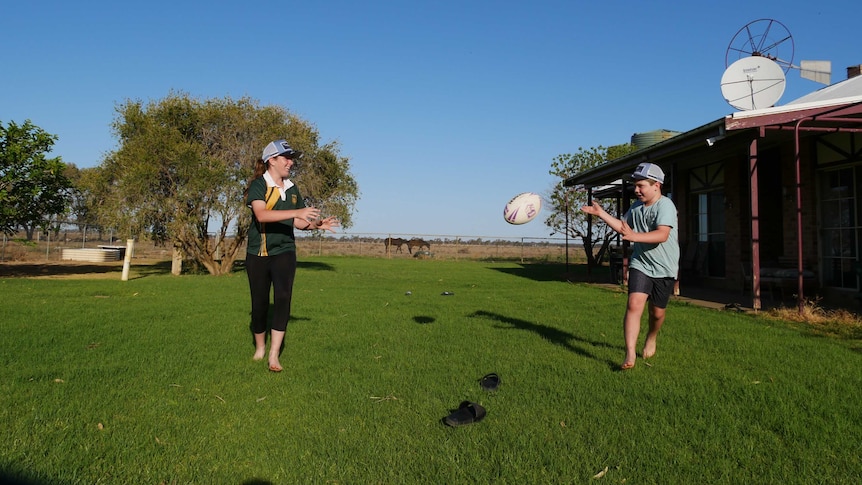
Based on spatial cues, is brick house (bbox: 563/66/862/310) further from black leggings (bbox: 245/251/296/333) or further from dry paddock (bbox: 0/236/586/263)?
dry paddock (bbox: 0/236/586/263)

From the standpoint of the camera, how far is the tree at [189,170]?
18109 mm

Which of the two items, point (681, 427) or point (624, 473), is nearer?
point (624, 473)

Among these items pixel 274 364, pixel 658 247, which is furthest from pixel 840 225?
pixel 274 364

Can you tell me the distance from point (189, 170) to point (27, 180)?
447cm

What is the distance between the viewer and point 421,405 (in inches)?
151

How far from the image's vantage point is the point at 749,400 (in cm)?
401

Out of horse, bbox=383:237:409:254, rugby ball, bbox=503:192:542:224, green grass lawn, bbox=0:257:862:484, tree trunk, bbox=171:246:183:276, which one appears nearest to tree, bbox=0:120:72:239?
tree trunk, bbox=171:246:183:276

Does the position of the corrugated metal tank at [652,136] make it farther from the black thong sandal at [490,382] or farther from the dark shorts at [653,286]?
the black thong sandal at [490,382]

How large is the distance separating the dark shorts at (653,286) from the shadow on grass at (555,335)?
2.35 ft

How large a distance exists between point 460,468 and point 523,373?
2.06 m

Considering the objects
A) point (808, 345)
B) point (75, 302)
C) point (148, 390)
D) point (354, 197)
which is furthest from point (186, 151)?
point (808, 345)

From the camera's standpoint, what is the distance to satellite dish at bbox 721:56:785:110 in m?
11.3

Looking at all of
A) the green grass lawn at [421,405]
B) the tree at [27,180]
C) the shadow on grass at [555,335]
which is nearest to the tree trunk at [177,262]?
the tree at [27,180]

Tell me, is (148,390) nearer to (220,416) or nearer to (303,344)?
(220,416)
